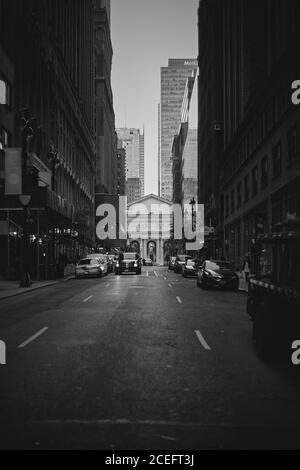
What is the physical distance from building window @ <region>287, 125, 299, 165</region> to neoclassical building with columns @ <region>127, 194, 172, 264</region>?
479ft

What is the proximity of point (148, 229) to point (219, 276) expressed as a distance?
153745 mm

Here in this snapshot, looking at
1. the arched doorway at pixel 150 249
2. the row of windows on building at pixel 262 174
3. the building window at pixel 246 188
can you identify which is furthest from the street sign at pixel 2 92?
the arched doorway at pixel 150 249

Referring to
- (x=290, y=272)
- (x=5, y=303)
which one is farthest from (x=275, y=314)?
(x=5, y=303)

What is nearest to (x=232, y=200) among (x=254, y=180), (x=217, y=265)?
(x=254, y=180)

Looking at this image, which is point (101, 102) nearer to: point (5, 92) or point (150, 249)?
point (150, 249)

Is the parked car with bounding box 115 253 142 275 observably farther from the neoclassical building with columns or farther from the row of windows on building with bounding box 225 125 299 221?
the neoclassical building with columns

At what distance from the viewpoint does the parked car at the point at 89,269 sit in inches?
1591

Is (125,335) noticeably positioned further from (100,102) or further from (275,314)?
(100,102)

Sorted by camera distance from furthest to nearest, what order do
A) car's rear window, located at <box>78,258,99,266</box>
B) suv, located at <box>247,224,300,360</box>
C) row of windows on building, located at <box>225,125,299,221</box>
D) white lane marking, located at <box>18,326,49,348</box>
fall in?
1. car's rear window, located at <box>78,258,99,266</box>
2. row of windows on building, located at <box>225,125,299,221</box>
3. white lane marking, located at <box>18,326,49,348</box>
4. suv, located at <box>247,224,300,360</box>

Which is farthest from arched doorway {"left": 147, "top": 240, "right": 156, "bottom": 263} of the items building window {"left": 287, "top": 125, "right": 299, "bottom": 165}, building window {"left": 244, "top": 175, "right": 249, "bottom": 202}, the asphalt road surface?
the asphalt road surface

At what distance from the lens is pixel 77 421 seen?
5.53 m

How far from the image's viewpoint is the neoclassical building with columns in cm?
17879

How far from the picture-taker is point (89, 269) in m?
40.5
